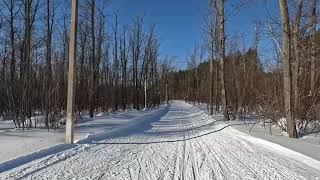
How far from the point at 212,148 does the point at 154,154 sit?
2.41 m

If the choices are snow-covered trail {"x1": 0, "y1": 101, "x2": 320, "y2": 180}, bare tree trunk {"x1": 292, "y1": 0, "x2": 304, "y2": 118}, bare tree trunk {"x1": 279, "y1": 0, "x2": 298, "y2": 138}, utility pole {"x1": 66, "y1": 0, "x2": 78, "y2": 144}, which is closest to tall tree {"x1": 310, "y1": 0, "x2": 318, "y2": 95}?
bare tree trunk {"x1": 292, "y1": 0, "x2": 304, "y2": 118}

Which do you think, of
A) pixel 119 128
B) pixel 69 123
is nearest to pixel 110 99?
pixel 119 128

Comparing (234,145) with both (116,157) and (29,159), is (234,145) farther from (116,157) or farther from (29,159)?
(29,159)

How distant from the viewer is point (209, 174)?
7.44 m

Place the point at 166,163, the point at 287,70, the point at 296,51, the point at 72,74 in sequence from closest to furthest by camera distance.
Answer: the point at 166,163 < the point at 72,74 < the point at 287,70 < the point at 296,51

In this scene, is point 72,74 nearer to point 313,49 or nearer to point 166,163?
point 166,163

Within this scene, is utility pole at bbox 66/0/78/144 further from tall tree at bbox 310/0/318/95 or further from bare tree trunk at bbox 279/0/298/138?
tall tree at bbox 310/0/318/95

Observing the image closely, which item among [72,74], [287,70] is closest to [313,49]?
[287,70]

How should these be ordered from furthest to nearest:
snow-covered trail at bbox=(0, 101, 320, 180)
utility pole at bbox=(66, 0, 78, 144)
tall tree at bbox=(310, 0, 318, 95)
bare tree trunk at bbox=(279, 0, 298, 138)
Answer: tall tree at bbox=(310, 0, 318, 95), bare tree trunk at bbox=(279, 0, 298, 138), utility pole at bbox=(66, 0, 78, 144), snow-covered trail at bbox=(0, 101, 320, 180)

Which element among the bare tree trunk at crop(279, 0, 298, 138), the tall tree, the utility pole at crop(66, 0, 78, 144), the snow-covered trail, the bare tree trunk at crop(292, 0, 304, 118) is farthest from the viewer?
the tall tree

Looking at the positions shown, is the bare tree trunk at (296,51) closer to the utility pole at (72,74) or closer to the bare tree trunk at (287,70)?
the bare tree trunk at (287,70)

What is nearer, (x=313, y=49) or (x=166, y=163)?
(x=166, y=163)

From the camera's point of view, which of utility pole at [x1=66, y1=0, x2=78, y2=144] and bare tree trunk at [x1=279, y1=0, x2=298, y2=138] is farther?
bare tree trunk at [x1=279, y1=0, x2=298, y2=138]

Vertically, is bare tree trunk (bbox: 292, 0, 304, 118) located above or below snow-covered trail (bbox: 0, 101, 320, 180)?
above
